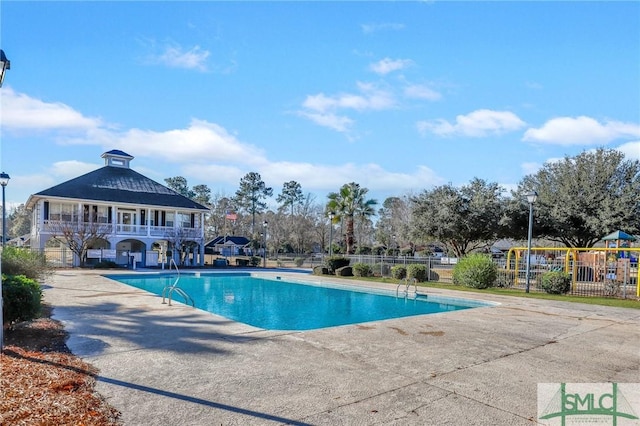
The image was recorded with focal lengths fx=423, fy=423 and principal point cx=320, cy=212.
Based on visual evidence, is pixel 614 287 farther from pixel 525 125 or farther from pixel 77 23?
pixel 77 23

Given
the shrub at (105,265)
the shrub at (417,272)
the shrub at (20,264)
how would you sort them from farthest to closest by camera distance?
the shrub at (105,265), the shrub at (417,272), the shrub at (20,264)

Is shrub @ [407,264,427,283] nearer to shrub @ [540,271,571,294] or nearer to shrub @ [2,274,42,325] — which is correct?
shrub @ [540,271,571,294]

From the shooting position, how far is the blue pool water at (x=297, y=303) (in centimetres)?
1253

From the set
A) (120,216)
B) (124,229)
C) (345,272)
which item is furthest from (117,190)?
(345,272)

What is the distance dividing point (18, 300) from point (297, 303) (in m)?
9.78

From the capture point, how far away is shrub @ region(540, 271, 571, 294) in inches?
651

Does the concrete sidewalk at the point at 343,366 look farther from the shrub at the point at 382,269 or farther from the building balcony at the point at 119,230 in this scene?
the building balcony at the point at 119,230

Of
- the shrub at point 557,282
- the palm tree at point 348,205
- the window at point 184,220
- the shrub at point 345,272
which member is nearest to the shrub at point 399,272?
the shrub at point 345,272

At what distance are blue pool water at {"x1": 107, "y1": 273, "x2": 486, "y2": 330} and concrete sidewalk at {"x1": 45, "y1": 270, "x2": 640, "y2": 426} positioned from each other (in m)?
3.09

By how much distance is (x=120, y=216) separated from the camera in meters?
32.7

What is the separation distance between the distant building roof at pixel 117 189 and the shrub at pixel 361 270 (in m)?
16.4

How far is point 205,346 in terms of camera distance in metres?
6.73

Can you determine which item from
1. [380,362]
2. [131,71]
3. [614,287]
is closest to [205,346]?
[380,362]

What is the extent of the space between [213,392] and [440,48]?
10538 mm
